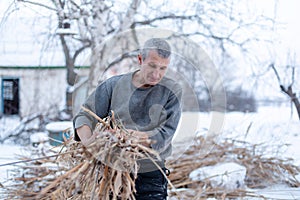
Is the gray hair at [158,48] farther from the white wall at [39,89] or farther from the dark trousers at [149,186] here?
the white wall at [39,89]

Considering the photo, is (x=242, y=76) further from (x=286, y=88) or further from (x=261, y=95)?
(x=286, y=88)

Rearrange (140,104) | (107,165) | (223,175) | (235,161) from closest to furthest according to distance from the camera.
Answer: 1. (107,165)
2. (140,104)
3. (223,175)
4. (235,161)

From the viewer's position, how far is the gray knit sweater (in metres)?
1.73

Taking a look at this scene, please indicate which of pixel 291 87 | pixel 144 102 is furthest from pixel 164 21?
pixel 144 102

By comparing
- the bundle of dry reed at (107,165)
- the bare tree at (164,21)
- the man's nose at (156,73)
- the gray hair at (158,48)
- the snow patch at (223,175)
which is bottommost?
the snow patch at (223,175)

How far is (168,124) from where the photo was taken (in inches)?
66.7

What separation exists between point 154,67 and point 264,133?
388cm

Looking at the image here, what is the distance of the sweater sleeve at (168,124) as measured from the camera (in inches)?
63.5

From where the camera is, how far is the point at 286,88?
532 cm

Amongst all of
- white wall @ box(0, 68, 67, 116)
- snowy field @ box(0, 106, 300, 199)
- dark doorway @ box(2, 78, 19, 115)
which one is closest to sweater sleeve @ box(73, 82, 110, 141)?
snowy field @ box(0, 106, 300, 199)

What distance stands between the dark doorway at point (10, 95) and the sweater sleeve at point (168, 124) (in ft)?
17.9

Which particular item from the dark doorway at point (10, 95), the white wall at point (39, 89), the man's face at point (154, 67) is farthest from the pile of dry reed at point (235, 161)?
the dark doorway at point (10, 95)

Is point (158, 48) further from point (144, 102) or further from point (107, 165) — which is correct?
point (107, 165)

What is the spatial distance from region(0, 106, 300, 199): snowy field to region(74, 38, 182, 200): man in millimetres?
375
